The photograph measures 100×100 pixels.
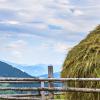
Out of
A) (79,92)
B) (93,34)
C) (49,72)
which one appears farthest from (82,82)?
(49,72)

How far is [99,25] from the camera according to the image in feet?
32.3

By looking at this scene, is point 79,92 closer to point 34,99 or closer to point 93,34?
point 93,34

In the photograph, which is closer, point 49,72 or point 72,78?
point 72,78

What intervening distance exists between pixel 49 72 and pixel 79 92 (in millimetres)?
2256

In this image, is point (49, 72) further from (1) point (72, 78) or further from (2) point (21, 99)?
(1) point (72, 78)

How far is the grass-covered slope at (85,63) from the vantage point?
9.04m

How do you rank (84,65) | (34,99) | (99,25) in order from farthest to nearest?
(34,99)
(99,25)
(84,65)

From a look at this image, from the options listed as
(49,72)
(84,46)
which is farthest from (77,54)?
(49,72)

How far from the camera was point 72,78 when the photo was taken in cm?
928

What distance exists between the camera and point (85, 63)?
9.11 meters

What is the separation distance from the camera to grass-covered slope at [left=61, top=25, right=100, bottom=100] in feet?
29.7

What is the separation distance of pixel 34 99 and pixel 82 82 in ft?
7.88

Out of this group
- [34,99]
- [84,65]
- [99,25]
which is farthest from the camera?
[34,99]

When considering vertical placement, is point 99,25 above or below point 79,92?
above
